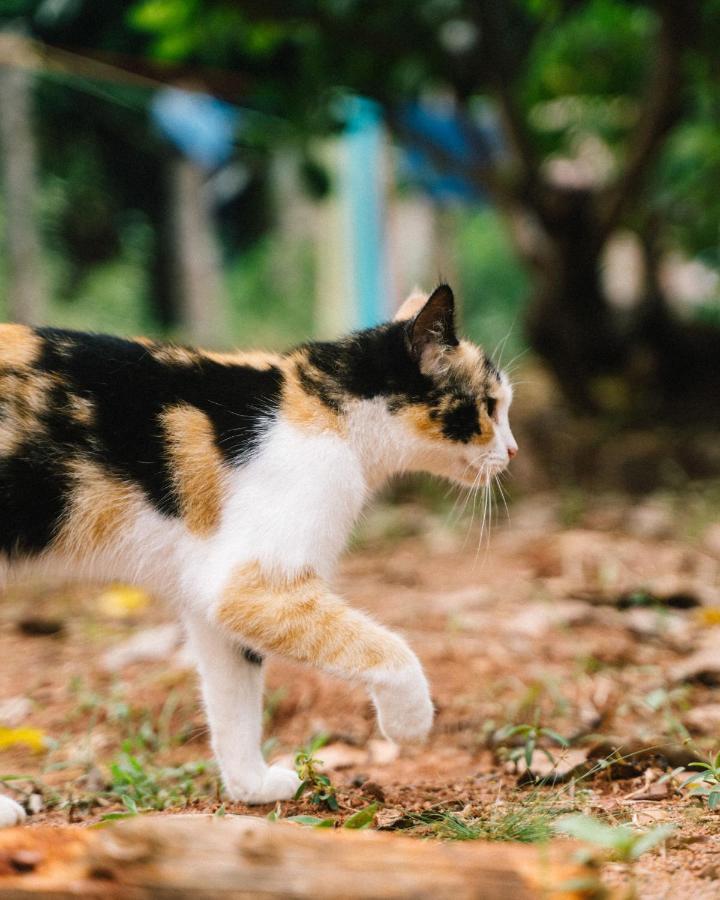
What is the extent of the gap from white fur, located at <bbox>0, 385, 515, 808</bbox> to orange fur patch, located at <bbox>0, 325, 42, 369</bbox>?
389 mm

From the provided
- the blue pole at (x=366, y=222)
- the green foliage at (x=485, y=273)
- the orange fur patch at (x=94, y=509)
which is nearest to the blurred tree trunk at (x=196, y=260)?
the blue pole at (x=366, y=222)

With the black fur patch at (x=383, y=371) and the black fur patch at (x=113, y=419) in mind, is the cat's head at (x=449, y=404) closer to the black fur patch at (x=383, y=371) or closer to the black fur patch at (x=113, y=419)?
the black fur patch at (x=383, y=371)

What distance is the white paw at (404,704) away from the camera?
5.71 ft

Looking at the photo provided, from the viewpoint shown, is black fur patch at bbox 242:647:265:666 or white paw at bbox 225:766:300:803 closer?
white paw at bbox 225:766:300:803

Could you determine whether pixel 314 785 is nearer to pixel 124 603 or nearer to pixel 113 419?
pixel 113 419

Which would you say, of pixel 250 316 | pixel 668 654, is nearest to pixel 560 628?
pixel 668 654

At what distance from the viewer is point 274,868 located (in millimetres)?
1107

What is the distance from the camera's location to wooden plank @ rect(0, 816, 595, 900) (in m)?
1.09

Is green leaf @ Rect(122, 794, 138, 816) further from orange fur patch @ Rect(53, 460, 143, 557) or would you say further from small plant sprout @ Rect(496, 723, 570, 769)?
small plant sprout @ Rect(496, 723, 570, 769)

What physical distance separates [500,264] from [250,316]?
11.1 feet

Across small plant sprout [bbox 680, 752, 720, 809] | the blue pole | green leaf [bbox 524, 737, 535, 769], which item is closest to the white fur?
green leaf [bbox 524, 737, 535, 769]

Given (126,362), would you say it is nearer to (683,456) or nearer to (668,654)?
(668,654)

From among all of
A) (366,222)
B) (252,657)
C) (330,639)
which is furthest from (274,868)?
(366,222)

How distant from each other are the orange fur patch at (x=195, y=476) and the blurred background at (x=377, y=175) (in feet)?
7.45
